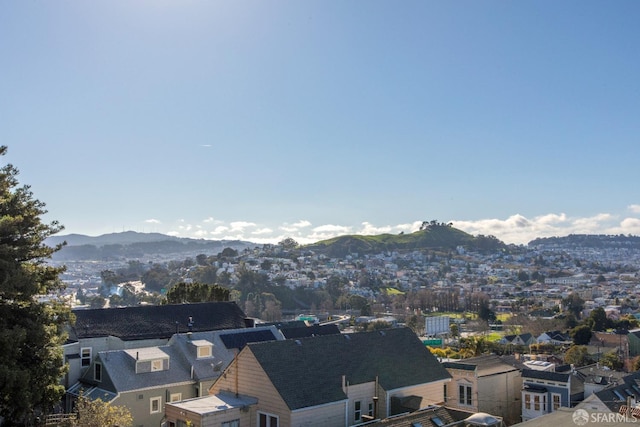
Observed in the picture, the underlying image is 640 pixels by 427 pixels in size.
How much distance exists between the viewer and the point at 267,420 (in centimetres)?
1911

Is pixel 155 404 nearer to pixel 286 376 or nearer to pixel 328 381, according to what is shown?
pixel 286 376

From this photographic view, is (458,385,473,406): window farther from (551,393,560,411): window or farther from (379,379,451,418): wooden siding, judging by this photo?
(551,393,560,411): window

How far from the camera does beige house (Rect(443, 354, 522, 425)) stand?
25328 millimetres

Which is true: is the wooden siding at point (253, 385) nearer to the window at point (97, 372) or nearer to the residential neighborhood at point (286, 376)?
the residential neighborhood at point (286, 376)

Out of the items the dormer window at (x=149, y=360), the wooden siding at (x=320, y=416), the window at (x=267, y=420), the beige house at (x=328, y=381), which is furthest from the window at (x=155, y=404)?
the wooden siding at (x=320, y=416)

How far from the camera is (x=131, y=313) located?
3506 centimetres

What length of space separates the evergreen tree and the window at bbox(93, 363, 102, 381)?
21.7 feet

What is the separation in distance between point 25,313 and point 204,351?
12223 mm

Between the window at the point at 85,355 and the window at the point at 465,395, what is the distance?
17.9 metres

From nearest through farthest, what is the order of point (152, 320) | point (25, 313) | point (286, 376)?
point (25, 313) < point (286, 376) < point (152, 320)

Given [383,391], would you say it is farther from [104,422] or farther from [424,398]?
[104,422]

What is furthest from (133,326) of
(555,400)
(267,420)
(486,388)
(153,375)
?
(555,400)

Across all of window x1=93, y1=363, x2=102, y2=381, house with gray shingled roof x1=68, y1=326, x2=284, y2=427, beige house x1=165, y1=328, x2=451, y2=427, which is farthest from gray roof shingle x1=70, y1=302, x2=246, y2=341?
beige house x1=165, y1=328, x2=451, y2=427

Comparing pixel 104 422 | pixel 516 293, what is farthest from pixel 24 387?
pixel 516 293
